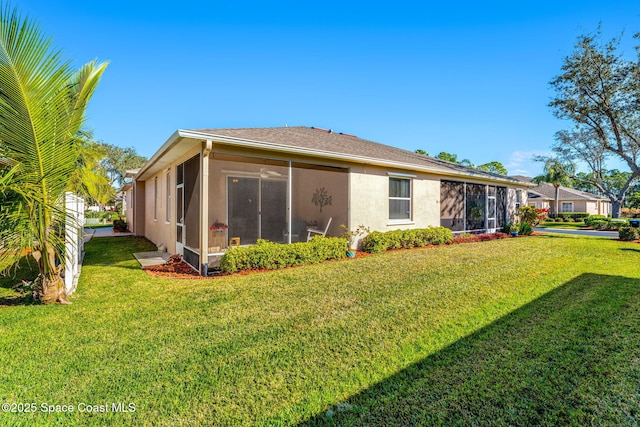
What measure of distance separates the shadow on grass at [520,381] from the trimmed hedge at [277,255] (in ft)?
15.4

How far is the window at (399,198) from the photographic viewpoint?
35.3 feet

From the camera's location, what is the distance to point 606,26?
15.5m

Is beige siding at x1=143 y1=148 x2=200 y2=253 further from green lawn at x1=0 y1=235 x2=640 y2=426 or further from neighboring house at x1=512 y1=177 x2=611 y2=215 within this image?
neighboring house at x1=512 y1=177 x2=611 y2=215

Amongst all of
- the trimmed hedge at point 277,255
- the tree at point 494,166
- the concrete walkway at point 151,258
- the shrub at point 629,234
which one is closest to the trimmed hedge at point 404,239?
the trimmed hedge at point 277,255

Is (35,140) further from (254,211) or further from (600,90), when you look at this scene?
(600,90)

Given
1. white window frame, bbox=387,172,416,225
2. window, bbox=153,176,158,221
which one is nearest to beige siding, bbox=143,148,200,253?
window, bbox=153,176,158,221

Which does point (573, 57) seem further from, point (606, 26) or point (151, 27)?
point (151, 27)

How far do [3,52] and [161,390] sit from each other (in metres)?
4.53

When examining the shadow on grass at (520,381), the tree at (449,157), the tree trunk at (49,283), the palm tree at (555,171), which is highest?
the tree at (449,157)

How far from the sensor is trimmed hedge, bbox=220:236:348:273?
22.0 ft

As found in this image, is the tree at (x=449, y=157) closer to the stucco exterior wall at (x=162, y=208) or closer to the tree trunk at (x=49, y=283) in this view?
the stucco exterior wall at (x=162, y=208)

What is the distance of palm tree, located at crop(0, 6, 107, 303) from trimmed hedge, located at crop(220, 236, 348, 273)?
295 cm

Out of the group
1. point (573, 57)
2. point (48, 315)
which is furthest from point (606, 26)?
point (48, 315)

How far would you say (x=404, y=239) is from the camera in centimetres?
1023
